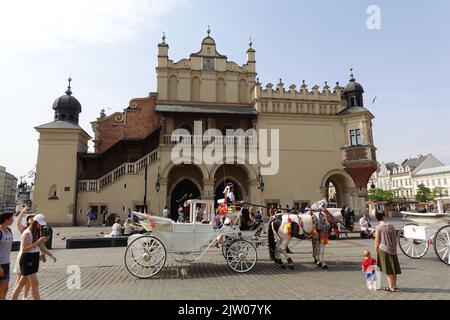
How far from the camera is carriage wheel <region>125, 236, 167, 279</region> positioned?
302 inches

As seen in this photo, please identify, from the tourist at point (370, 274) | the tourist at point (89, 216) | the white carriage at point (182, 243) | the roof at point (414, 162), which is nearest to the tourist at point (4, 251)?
the white carriage at point (182, 243)

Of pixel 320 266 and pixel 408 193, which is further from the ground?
pixel 408 193

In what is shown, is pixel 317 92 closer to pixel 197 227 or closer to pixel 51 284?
pixel 197 227

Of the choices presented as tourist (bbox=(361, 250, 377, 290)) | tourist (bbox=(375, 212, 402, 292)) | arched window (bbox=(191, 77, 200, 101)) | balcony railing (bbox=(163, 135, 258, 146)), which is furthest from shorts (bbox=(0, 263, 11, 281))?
arched window (bbox=(191, 77, 200, 101))

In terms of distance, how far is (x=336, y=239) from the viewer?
16500mm

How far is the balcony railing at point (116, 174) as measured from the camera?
23.5 m

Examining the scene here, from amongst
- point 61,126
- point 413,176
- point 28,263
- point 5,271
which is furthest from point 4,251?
point 413,176

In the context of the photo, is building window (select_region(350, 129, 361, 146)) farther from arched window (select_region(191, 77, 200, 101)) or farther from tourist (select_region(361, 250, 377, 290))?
tourist (select_region(361, 250, 377, 290))

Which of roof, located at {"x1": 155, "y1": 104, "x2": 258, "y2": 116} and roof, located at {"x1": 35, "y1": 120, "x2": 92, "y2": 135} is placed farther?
roof, located at {"x1": 155, "y1": 104, "x2": 258, "y2": 116}

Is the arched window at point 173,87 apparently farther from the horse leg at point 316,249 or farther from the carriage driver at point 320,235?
the horse leg at point 316,249

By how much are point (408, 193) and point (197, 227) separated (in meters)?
92.0

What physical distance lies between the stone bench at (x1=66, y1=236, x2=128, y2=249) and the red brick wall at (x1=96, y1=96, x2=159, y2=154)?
48.4 feet

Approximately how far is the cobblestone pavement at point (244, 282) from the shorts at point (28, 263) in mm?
1191
